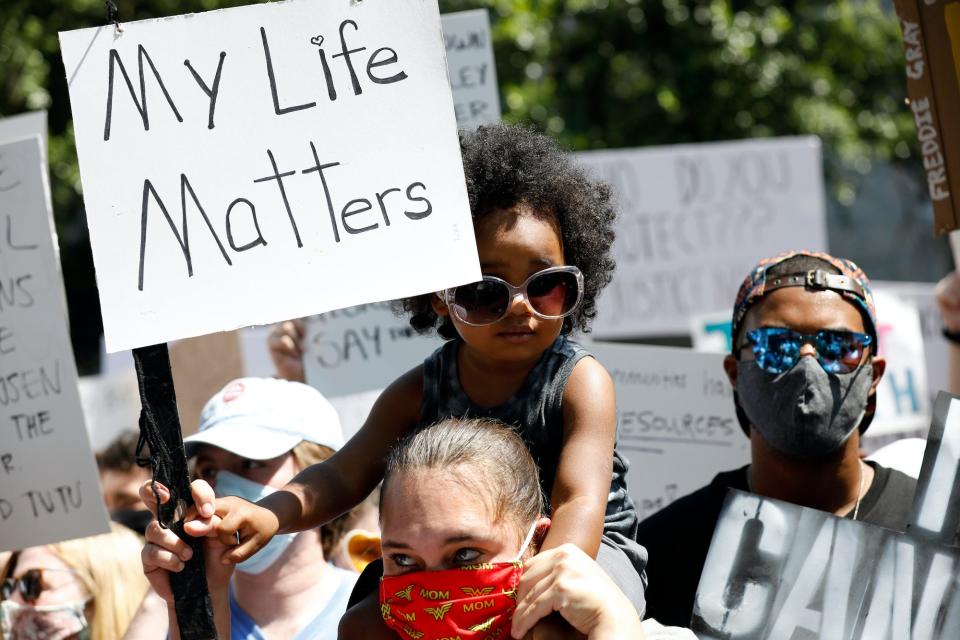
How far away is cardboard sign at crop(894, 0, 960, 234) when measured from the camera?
2818 millimetres

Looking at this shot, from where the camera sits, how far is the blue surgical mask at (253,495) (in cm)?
Result: 300

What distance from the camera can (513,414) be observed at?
2.24 metres

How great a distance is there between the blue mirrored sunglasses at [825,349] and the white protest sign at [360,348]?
5.80 ft

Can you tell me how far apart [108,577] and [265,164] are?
194 cm

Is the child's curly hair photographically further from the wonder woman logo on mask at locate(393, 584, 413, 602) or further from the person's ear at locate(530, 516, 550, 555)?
the wonder woman logo on mask at locate(393, 584, 413, 602)

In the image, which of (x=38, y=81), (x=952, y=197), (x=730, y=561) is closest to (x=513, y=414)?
(x=730, y=561)

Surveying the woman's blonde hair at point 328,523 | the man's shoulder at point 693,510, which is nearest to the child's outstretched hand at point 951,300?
the man's shoulder at point 693,510

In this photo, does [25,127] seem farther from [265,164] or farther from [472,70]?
[265,164]

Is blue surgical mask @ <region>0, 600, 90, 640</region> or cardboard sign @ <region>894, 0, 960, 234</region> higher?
cardboard sign @ <region>894, 0, 960, 234</region>

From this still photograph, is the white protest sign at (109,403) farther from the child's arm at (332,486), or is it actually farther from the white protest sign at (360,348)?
the child's arm at (332,486)

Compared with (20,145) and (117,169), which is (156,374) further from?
(20,145)

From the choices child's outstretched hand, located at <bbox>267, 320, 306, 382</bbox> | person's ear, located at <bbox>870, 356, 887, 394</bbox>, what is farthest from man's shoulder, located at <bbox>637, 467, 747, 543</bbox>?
child's outstretched hand, located at <bbox>267, 320, 306, 382</bbox>

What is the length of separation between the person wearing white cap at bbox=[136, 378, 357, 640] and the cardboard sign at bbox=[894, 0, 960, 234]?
1685 mm

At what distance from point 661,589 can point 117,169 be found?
1.48 metres
